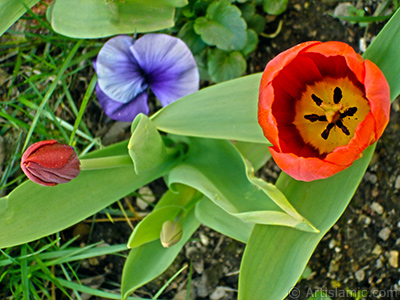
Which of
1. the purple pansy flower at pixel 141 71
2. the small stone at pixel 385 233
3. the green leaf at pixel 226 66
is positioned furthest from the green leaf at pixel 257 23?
the small stone at pixel 385 233

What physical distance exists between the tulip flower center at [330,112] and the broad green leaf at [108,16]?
1.35ft

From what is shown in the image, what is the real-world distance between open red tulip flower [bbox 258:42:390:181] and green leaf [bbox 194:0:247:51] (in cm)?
33

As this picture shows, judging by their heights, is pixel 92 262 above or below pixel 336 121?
below

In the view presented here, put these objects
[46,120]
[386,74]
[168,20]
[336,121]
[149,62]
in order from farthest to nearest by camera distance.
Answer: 1. [46,120]
2. [149,62]
3. [168,20]
4. [336,121]
5. [386,74]

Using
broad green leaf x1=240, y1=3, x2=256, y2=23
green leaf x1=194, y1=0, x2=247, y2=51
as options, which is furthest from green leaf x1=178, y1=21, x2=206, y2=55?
broad green leaf x1=240, y1=3, x2=256, y2=23

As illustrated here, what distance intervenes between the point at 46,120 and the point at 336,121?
982 mm

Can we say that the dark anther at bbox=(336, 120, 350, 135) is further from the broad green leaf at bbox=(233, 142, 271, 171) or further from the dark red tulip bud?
the dark red tulip bud

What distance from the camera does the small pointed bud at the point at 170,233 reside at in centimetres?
105

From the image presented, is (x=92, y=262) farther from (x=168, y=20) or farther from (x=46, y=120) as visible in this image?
(x=168, y=20)

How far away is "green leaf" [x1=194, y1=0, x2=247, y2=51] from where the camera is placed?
51.4 inches

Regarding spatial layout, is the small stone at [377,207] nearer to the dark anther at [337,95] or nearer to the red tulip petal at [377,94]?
the dark anther at [337,95]

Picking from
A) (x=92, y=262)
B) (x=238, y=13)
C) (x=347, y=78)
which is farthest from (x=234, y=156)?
(x=92, y=262)

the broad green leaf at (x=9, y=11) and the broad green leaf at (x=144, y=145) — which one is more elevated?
the broad green leaf at (x=9, y=11)

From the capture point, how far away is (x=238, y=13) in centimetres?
129
